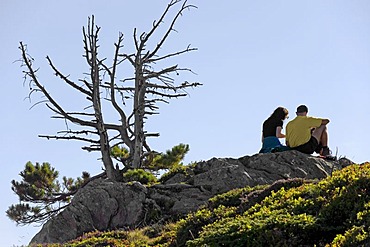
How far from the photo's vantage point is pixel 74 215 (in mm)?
14664

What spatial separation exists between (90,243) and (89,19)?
1021 centimetres

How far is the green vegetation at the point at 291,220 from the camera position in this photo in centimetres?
877

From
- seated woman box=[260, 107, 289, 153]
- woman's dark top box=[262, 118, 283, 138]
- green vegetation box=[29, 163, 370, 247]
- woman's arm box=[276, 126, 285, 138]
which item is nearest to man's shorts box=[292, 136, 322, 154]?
seated woman box=[260, 107, 289, 153]

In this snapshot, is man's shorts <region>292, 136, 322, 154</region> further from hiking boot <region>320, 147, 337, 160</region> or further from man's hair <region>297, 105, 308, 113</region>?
man's hair <region>297, 105, 308, 113</region>

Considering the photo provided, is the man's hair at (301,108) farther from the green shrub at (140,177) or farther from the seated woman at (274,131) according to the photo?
the green shrub at (140,177)

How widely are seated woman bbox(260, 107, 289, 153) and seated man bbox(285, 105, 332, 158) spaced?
0.67ft

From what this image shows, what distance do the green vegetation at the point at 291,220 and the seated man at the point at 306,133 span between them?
13.3ft

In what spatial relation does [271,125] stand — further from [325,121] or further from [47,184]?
[47,184]

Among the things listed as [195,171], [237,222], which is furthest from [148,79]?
[237,222]

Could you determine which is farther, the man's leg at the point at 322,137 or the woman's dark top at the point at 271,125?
the woman's dark top at the point at 271,125

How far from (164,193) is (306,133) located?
3220 mm

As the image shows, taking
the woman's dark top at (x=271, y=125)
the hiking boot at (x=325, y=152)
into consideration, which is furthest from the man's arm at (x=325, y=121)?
the woman's dark top at (x=271, y=125)

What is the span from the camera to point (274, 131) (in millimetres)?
16203

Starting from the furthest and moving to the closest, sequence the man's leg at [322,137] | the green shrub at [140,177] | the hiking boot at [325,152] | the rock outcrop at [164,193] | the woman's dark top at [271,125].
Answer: the green shrub at [140,177] → the hiking boot at [325,152] → the woman's dark top at [271,125] → the man's leg at [322,137] → the rock outcrop at [164,193]
